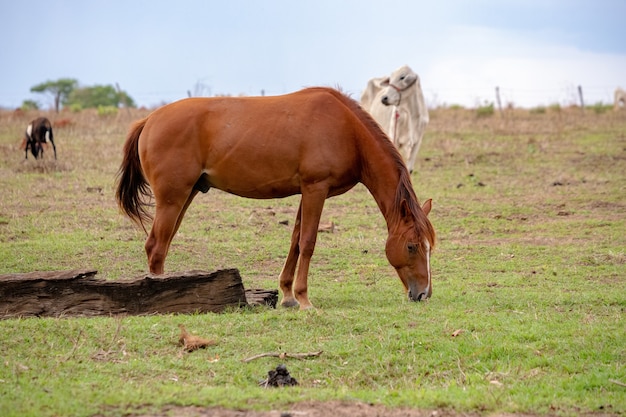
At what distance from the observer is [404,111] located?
706 inches

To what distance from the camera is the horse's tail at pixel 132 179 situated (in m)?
8.85

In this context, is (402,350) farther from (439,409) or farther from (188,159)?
(188,159)

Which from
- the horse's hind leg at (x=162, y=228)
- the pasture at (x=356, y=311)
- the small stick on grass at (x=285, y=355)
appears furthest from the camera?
the horse's hind leg at (x=162, y=228)

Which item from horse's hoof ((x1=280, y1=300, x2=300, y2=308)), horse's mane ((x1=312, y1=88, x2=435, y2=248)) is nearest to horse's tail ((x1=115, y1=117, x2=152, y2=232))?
horse's hoof ((x1=280, y1=300, x2=300, y2=308))

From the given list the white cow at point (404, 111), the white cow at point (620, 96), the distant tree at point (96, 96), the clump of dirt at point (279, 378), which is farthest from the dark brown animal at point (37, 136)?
the white cow at point (620, 96)

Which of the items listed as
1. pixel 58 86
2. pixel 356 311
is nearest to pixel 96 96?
pixel 58 86

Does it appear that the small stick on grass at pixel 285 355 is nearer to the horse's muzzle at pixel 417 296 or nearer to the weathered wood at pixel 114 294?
the weathered wood at pixel 114 294

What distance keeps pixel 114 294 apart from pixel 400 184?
2.75 meters

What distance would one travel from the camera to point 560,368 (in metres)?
6.43

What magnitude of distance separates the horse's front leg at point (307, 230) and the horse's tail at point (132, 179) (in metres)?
1.74

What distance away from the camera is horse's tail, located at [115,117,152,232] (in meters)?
8.85

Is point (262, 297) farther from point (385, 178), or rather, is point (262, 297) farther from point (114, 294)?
point (385, 178)

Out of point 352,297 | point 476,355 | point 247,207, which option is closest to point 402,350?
point 476,355

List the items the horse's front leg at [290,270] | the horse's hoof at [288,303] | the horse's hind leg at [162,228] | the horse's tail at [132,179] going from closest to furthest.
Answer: the horse's hind leg at [162,228] → the horse's hoof at [288,303] → the horse's front leg at [290,270] → the horse's tail at [132,179]
